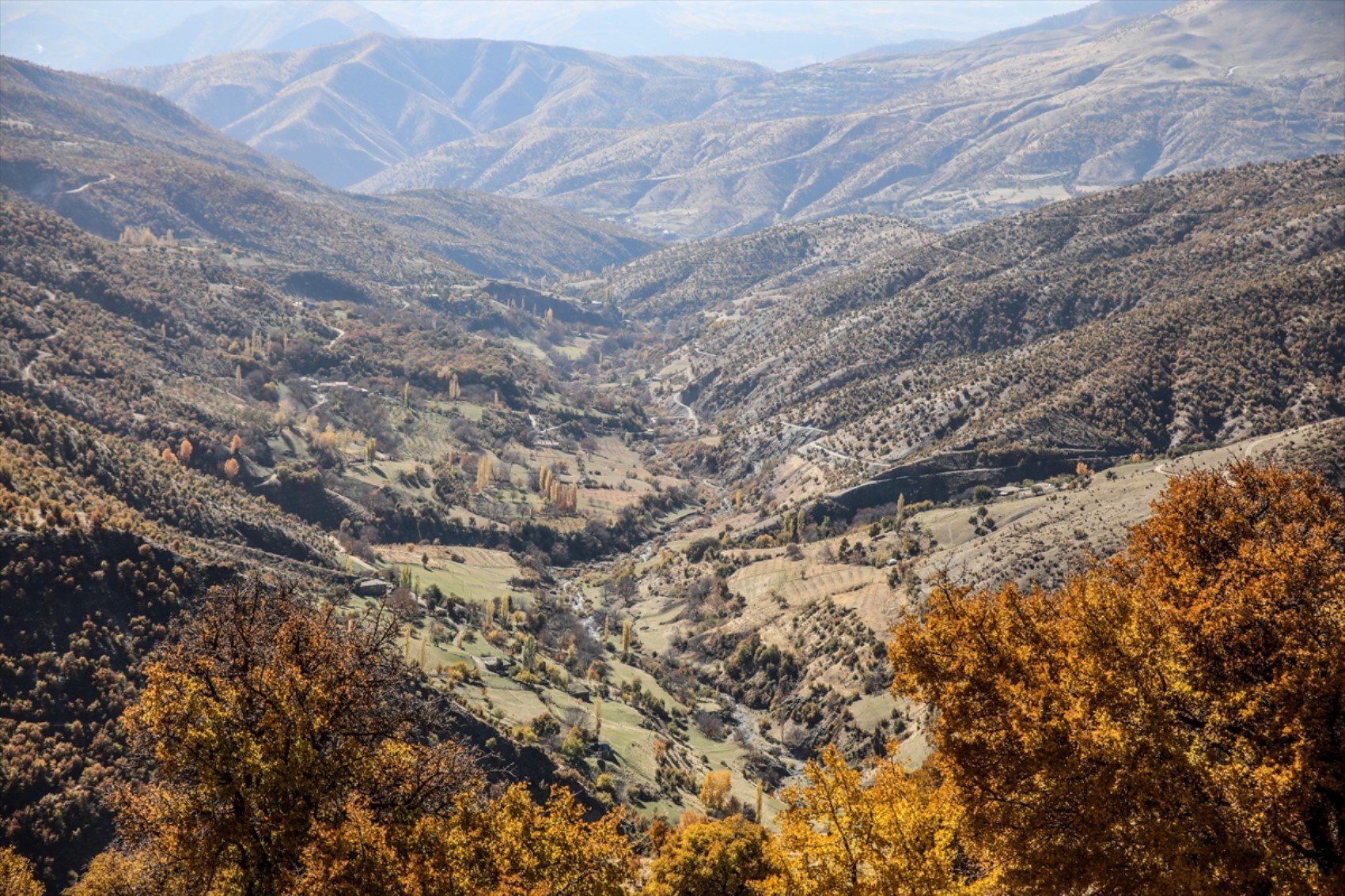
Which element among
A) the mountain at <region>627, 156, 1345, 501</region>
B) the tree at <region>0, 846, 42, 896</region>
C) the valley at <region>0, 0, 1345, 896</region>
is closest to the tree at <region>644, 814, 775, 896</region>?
the valley at <region>0, 0, 1345, 896</region>

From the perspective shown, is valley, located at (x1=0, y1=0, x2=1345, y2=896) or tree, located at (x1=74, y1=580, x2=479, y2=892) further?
valley, located at (x1=0, y1=0, x2=1345, y2=896)

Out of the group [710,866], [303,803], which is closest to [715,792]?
[710,866]

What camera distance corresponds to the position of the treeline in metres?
22.9

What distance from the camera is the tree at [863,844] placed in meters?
23.4

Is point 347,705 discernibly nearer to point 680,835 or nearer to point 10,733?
point 680,835

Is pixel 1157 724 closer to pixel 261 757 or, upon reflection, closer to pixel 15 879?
pixel 261 757

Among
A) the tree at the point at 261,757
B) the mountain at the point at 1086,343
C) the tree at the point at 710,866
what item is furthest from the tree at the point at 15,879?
the mountain at the point at 1086,343

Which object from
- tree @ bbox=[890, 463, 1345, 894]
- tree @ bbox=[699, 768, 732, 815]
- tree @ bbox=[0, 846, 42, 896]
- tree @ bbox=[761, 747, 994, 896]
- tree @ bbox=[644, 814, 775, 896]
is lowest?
tree @ bbox=[699, 768, 732, 815]

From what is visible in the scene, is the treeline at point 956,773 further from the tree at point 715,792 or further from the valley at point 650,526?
the tree at point 715,792

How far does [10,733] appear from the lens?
147 feet

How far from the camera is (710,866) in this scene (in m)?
42.4

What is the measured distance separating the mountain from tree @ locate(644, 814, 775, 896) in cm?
8264

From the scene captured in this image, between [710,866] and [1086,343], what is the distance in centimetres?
10657

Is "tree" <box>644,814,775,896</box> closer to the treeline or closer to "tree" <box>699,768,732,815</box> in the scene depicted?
the treeline
